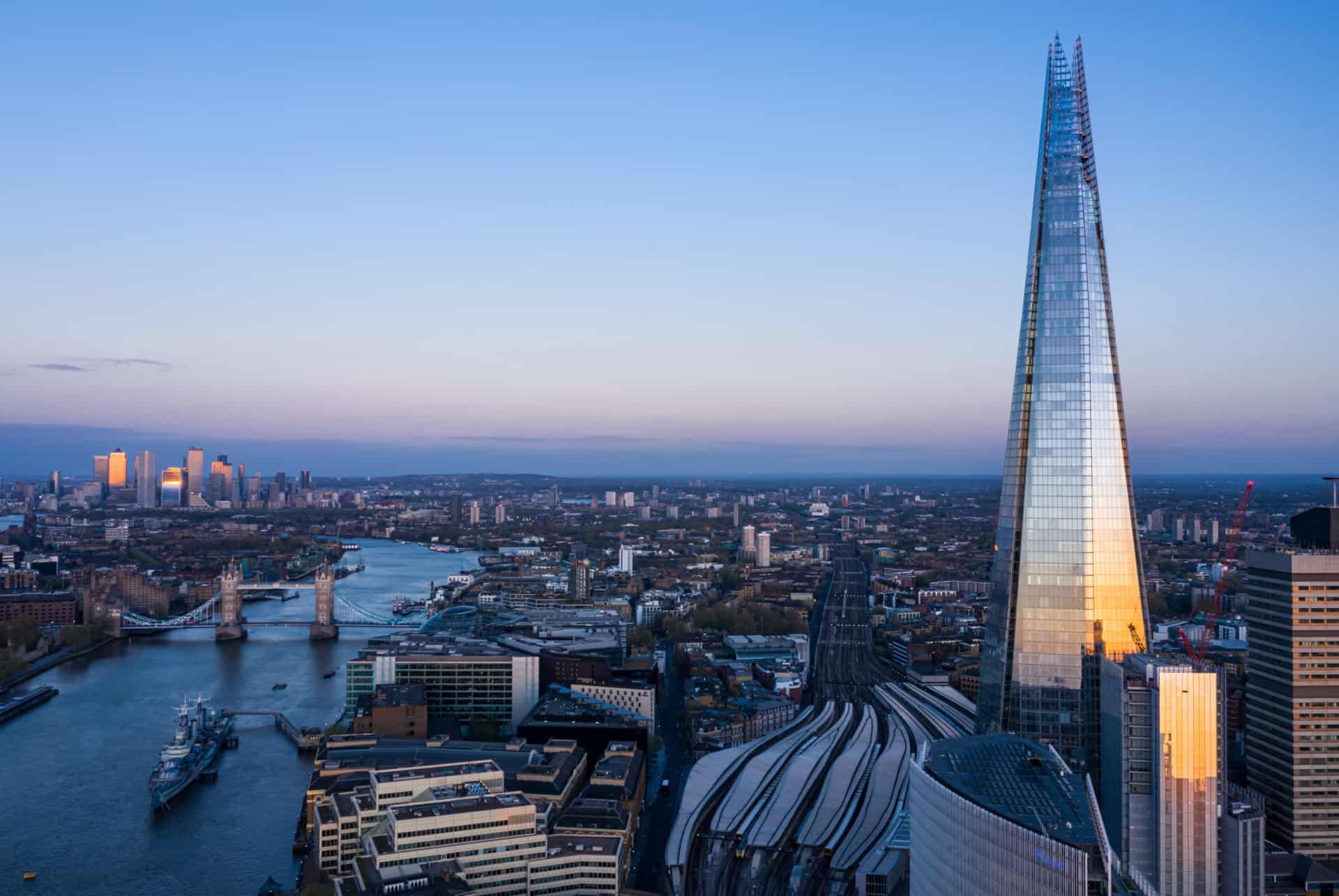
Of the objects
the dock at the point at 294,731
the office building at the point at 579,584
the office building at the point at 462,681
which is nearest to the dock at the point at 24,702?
the dock at the point at 294,731

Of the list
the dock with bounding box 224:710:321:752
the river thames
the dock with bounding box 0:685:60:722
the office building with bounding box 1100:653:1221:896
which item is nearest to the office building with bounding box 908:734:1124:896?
the office building with bounding box 1100:653:1221:896

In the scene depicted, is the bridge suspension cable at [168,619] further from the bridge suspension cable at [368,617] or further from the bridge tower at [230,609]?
the bridge suspension cable at [368,617]

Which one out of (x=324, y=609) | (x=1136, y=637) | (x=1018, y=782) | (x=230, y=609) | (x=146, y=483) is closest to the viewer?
(x=1018, y=782)

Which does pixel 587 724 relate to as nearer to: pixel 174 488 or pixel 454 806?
pixel 454 806

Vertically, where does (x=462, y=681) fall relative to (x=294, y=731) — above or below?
above

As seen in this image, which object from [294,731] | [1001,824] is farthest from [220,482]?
[1001,824]
